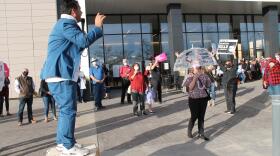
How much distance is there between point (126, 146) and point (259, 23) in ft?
90.8

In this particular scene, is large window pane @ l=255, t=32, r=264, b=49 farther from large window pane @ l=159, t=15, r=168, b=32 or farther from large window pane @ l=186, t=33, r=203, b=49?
large window pane @ l=159, t=15, r=168, b=32

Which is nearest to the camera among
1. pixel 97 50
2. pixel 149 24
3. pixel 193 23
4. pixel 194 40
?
pixel 97 50

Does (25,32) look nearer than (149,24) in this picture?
Yes

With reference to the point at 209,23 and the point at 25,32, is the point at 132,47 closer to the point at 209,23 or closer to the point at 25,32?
the point at 209,23

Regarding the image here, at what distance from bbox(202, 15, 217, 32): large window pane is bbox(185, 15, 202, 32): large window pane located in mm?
497

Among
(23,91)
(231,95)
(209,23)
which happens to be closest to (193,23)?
(209,23)

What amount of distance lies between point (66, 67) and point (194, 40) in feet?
89.6

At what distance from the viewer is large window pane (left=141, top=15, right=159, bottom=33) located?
3002 centimetres

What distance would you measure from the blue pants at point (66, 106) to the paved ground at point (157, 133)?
153cm

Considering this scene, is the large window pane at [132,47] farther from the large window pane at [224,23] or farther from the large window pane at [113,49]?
the large window pane at [224,23]

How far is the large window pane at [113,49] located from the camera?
96.1 ft

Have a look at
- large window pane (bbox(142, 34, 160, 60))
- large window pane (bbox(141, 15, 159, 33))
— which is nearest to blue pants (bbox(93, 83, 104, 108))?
large window pane (bbox(142, 34, 160, 60))

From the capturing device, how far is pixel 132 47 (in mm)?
30109

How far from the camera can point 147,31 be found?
100 feet
